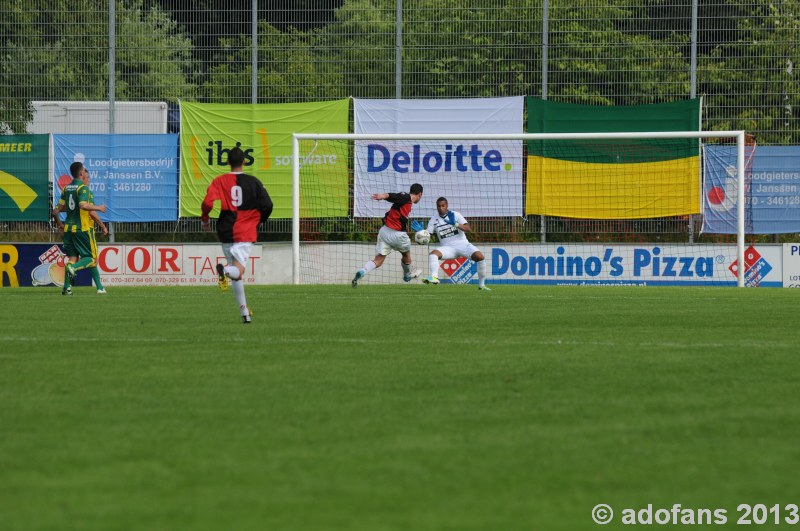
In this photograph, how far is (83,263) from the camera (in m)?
18.6

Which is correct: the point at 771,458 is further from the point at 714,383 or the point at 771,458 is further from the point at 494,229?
the point at 494,229

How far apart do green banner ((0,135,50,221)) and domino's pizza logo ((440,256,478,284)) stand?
8.89 metres

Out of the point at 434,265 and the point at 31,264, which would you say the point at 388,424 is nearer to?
the point at 434,265

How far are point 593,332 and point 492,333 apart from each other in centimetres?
93

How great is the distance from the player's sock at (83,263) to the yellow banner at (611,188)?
32.1ft

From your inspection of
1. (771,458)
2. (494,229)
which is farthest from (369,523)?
(494,229)

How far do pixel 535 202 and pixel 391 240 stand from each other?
4.81 metres

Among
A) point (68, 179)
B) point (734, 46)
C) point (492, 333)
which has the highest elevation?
point (734, 46)

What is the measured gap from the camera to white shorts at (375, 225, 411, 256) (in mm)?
20969

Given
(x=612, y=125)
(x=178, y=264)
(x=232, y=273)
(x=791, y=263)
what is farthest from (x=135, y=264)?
(x=791, y=263)

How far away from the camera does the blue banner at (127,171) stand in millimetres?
25094

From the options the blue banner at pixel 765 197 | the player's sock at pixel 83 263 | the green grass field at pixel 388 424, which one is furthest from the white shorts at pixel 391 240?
the green grass field at pixel 388 424

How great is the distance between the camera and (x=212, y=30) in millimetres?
25078

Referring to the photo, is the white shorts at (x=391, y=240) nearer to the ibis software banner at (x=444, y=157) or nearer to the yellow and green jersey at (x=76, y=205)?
the ibis software banner at (x=444, y=157)
